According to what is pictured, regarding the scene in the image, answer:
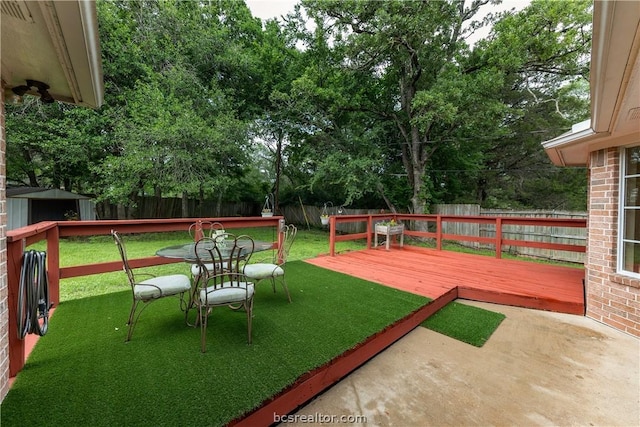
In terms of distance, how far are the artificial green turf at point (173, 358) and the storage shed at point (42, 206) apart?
7.63 metres

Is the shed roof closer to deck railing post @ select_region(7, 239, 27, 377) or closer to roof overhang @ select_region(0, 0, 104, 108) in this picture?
roof overhang @ select_region(0, 0, 104, 108)

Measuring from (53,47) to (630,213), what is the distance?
185 inches

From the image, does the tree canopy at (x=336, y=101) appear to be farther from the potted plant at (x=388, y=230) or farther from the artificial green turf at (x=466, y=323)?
the artificial green turf at (x=466, y=323)

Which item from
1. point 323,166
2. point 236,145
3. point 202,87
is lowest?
point 323,166

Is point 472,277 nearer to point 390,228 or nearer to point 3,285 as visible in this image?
point 390,228

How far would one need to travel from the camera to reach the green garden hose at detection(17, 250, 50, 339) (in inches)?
65.7

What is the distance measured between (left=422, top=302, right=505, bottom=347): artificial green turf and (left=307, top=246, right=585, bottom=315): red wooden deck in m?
0.23

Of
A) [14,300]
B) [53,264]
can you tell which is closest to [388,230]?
[53,264]

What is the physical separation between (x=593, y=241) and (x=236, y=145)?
860 centimetres

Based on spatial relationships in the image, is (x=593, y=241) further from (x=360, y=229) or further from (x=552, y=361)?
(x=360, y=229)

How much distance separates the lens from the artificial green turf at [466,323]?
259 cm

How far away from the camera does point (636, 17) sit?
3.15 feet

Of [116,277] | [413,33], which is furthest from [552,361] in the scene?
[413,33]

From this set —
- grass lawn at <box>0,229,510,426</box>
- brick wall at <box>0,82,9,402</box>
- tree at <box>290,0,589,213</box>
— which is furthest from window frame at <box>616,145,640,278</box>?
brick wall at <box>0,82,9,402</box>
